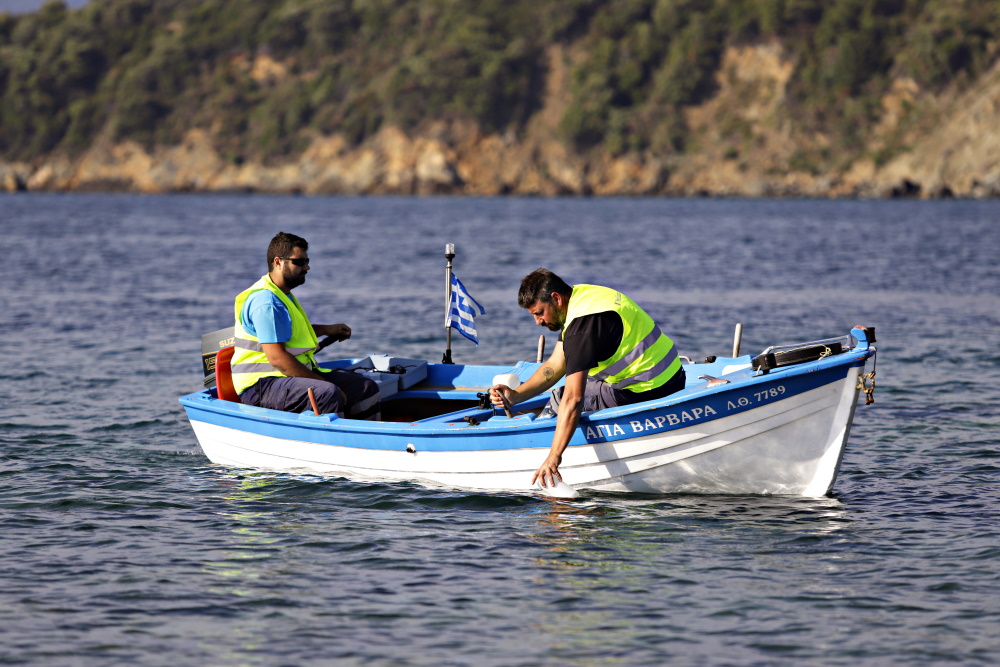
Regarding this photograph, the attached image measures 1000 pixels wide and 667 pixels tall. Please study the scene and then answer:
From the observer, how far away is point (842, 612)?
7465mm

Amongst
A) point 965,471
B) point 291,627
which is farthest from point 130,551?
point 965,471

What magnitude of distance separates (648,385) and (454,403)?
10.0ft

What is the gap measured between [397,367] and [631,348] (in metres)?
3.62

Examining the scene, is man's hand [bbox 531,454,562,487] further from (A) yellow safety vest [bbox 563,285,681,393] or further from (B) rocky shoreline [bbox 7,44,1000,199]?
(B) rocky shoreline [bbox 7,44,1000,199]

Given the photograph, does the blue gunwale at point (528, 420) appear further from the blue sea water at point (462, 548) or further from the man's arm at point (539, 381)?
the blue sea water at point (462, 548)

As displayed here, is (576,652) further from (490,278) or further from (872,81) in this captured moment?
(872,81)

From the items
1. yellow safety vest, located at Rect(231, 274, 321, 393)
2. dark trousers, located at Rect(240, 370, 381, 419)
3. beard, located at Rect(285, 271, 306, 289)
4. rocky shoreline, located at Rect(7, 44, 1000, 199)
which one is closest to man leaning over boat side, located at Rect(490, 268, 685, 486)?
dark trousers, located at Rect(240, 370, 381, 419)

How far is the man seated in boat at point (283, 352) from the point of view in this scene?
33.3 ft

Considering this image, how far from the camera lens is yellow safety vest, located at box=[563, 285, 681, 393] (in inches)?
353

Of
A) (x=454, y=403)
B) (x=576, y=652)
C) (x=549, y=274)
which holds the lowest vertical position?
(x=576, y=652)

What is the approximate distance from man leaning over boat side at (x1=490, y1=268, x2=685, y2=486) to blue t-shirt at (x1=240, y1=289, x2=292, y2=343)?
1852mm

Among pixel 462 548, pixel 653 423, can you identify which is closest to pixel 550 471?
pixel 653 423

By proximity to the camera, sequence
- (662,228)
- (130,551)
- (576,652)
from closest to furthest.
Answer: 1. (576,652)
2. (130,551)
3. (662,228)

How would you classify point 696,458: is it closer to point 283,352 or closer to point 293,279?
point 283,352
